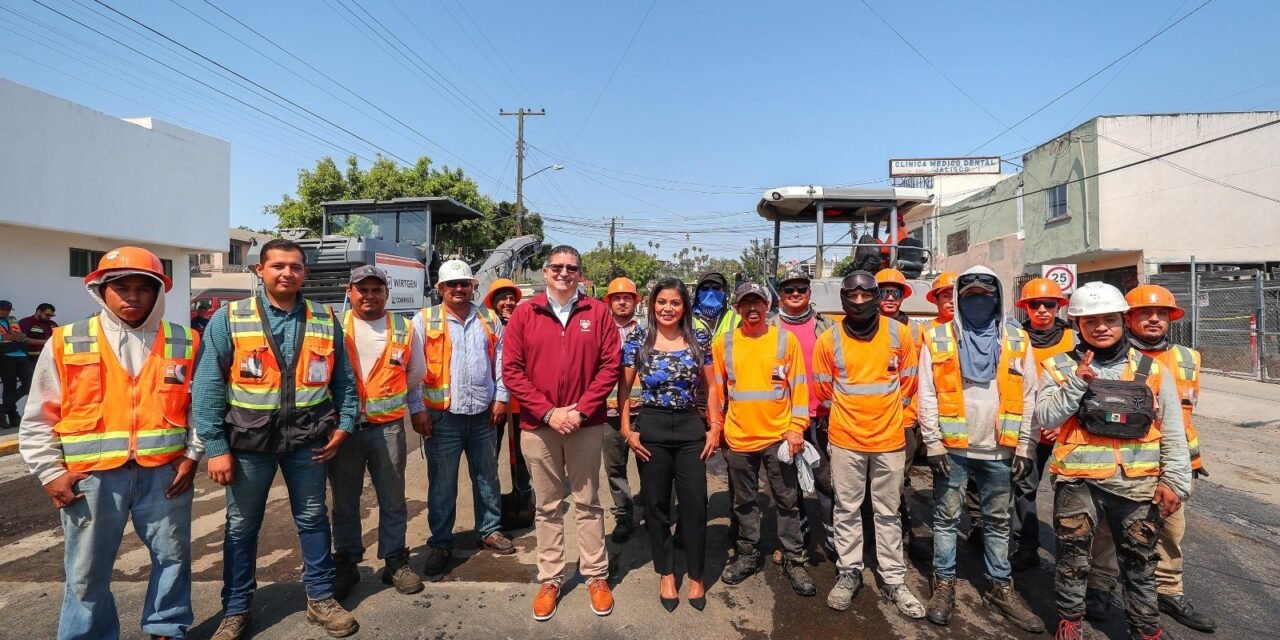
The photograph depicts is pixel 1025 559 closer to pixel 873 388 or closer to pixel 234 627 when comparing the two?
pixel 873 388

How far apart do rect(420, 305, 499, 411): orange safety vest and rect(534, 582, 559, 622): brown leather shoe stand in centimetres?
133

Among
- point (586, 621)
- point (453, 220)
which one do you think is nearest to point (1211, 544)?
point (586, 621)

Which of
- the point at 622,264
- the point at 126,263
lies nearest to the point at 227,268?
the point at 622,264

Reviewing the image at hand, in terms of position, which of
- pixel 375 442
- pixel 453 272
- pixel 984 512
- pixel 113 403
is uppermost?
pixel 453 272

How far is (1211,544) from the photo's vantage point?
420 centimetres

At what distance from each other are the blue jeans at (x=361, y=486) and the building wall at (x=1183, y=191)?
19676mm

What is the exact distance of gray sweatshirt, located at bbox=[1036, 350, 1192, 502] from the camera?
2.79m

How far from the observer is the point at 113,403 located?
264cm

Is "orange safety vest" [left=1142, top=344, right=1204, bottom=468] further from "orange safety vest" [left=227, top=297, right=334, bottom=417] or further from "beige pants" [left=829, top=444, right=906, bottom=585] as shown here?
"orange safety vest" [left=227, top=297, right=334, bottom=417]

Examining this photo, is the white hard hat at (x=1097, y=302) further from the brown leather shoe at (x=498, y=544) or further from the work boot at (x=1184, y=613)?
the brown leather shoe at (x=498, y=544)

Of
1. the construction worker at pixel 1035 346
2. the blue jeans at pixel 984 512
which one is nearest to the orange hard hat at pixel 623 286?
the blue jeans at pixel 984 512

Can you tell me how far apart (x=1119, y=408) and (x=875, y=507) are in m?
1.27

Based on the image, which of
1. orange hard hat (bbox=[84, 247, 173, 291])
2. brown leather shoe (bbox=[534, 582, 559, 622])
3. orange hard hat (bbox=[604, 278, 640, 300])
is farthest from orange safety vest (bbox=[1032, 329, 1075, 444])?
orange hard hat (bbox=[84, 247, 173, 291])

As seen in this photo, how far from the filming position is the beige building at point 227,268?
1179 inches
